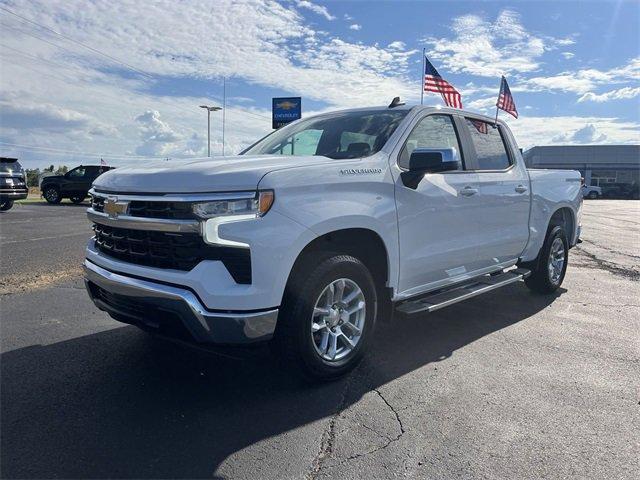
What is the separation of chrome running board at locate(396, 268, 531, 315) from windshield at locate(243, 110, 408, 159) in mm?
1266

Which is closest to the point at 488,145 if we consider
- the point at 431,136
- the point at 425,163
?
the point at 431,136

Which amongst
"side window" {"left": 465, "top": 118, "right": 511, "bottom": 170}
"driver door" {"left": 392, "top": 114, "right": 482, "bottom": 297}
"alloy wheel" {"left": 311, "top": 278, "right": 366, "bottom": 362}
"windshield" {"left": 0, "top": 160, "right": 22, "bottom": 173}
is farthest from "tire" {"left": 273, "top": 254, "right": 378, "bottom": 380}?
"windshield" {"left": 0, "top": 160, "right": 22, "bottom": 173}

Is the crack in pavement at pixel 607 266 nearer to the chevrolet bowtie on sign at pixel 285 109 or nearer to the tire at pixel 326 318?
the tire at pixel 326 318

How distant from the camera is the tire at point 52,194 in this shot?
23.3 metres

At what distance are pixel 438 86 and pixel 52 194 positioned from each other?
20.0 meters

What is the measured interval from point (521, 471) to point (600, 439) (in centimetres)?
66

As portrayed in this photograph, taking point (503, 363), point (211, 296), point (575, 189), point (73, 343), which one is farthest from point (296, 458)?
point (575, 189)

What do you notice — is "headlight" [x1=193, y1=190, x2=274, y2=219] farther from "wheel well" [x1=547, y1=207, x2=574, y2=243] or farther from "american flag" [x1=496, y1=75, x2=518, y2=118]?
"american flag" [x1=496, y1=75, x2=518, y2=118]

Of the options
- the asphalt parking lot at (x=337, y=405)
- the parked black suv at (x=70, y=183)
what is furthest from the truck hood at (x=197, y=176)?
the parked black suv at (x=70, y=183)

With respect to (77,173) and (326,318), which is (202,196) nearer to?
(326,318)

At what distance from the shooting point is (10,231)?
37.3 feet

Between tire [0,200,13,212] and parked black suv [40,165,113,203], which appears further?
parked black suv [40,165,113,203]

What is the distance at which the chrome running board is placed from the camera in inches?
162

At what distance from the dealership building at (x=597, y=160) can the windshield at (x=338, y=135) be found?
2715 inches
